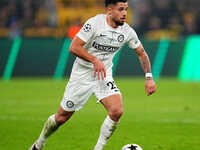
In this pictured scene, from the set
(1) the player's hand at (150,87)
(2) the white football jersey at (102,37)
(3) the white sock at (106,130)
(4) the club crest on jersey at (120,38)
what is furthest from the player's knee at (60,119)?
(4) the club crest on jersey at (120,38)

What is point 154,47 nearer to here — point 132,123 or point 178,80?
point 178,80

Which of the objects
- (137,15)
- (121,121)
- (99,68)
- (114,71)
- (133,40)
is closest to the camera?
(99,68)

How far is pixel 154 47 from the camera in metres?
25.2

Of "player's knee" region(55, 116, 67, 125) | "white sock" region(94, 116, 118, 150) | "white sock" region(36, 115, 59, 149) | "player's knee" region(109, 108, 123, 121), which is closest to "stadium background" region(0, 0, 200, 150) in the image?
"white sock" region(36, 115, 59, 149)

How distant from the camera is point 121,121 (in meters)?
12.9

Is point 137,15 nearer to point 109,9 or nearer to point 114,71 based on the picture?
point 114,71

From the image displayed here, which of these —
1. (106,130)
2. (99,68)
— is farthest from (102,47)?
(106,130)

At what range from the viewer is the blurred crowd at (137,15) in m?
26.8

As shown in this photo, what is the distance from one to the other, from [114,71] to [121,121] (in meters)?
12.2

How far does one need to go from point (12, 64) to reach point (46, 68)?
145cm

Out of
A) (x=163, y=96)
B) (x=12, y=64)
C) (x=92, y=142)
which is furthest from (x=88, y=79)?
(x=12, y=64)

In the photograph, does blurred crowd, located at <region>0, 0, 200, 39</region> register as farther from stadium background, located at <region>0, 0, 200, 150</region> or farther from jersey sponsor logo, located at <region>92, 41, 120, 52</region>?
jersey sponsor logo, located at <region>92, 41, 120, 52</region>

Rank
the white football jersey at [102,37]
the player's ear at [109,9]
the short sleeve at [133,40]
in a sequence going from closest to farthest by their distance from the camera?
the white football jersey at [102,37]
the player's ear at [109,9]
the short sleeve at [133,40]

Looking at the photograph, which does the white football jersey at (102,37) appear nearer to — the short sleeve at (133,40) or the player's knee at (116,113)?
the short sleeve at (133,40)
